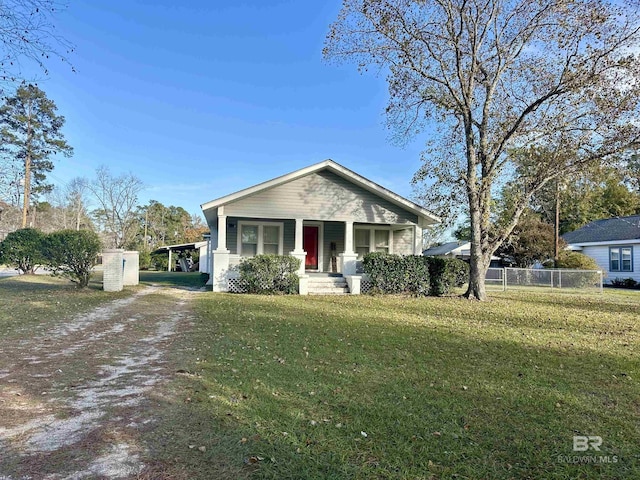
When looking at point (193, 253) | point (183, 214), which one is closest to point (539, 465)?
point (193, 253)

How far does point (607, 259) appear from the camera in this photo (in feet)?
80.7

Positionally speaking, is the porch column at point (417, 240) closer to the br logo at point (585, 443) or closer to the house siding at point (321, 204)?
the house siding at point (321, 204)

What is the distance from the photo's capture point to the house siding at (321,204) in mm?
14406

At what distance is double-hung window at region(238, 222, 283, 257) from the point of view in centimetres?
1611

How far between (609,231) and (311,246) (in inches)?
849

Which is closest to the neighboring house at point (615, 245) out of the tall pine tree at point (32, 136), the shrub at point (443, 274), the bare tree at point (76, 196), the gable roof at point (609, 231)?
the gable roof at point (609, 231)

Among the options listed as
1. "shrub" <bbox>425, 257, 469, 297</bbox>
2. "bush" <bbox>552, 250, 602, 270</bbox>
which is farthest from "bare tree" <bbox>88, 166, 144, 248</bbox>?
"bush" <bbox>552, 250, 602, 270</bbox>

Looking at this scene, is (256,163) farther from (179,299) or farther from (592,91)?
(592,91)

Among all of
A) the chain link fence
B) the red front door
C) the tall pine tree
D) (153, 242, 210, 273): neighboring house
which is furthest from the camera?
the tall pine tree

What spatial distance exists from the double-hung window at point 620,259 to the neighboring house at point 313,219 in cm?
1614

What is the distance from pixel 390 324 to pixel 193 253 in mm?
32514

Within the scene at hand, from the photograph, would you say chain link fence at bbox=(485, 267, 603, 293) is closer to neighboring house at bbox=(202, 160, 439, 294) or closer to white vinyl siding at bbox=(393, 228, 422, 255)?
white vinyl siding at bbox=(393, 228, 422, 255)

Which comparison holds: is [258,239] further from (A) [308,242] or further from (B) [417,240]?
(B) [417,240]

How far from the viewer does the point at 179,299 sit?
11828mm
